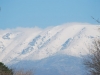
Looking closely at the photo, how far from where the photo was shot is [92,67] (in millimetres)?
30344

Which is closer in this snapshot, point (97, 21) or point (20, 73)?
point (97, 21)

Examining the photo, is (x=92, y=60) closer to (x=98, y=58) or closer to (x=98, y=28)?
(x=98, y=58)

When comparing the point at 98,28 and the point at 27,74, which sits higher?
the point at 27,74

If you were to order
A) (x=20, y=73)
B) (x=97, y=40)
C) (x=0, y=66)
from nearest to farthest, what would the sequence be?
1. (x=97, y=40)
2. (x=0, y=66)
3. (x=20, y=73)

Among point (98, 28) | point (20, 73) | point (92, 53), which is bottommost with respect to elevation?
point (98, 28)

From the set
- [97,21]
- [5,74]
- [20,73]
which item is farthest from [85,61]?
[20,73]

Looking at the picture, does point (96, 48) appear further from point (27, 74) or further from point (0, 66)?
point (27, 74)

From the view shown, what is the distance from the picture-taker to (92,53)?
102ft

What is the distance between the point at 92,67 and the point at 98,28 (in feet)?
25.9

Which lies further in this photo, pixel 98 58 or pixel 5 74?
pixel 5 74

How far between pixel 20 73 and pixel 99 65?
1769cm

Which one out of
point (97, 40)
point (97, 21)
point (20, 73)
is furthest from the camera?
point (20, 73)

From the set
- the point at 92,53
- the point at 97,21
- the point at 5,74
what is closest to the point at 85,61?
the point at 92,53

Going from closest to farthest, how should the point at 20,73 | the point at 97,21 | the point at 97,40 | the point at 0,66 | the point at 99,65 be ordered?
the point at 97,21
the point at 99,65
the point at 97,40
the point at 0,66
the point at 20,73
